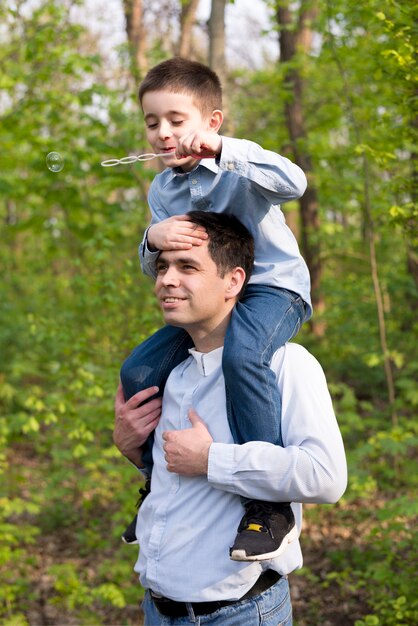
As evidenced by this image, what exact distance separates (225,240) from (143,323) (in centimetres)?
274

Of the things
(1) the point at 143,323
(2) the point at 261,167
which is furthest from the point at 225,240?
(1) the point at 143,323

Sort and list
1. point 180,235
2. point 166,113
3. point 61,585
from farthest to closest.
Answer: point 61,585 → point 166,113 → point 180,235

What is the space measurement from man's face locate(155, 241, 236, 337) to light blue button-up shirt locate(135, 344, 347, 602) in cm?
16

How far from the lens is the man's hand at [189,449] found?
2.02m

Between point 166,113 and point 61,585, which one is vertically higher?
point 166,113

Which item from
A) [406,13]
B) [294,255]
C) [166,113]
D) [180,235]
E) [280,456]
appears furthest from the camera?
[406,13]

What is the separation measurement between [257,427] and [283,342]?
0.94 feet

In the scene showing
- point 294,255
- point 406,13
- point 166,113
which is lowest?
point 294,255

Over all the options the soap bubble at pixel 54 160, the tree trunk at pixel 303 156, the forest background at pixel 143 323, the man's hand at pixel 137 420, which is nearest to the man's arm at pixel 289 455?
the man's hand at pixel 137 420

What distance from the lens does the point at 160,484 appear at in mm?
2213

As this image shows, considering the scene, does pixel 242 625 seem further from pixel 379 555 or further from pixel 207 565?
pixel 379 555

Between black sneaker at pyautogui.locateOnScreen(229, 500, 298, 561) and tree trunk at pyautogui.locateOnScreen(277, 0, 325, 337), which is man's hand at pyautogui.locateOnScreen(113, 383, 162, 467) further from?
tree trunk at pyautogui.locateOnScreen(277, 0, 325, 337)

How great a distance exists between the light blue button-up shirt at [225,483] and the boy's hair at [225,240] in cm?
29

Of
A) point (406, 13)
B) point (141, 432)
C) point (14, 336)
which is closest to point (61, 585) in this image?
point (141, 432)
